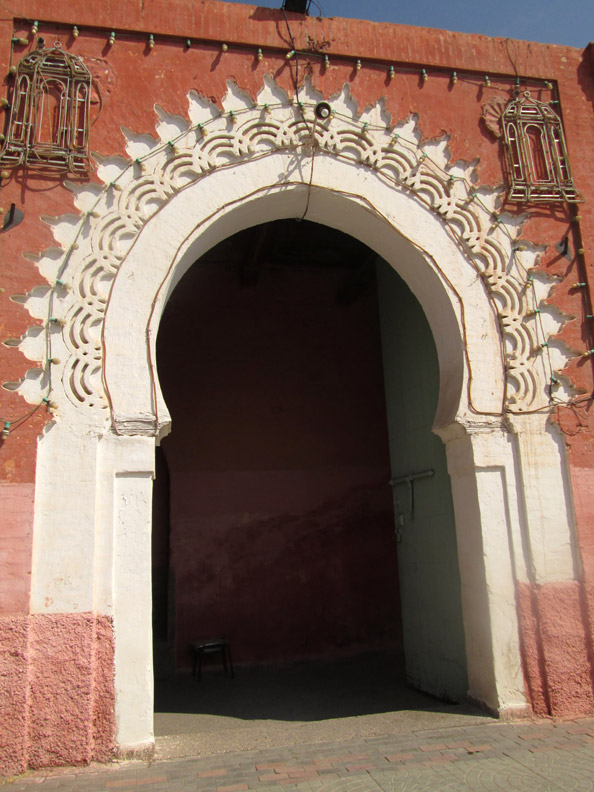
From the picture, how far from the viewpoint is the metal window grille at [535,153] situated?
556 cm

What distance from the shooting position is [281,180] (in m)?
5.16

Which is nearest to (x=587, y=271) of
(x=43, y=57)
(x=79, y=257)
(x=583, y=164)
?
(x=583, y=164)

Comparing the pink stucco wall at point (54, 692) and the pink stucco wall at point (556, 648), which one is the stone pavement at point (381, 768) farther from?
the pink stucco wall at point (556, 648)

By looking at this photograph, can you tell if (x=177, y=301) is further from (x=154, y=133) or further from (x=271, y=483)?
(x=154, y=133)

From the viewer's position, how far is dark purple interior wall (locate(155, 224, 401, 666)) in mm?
8062

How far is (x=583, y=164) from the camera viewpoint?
5.73 m

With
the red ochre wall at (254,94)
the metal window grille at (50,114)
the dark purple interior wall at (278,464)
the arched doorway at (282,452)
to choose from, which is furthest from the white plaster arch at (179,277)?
the dark purple interior wall at (278,464)

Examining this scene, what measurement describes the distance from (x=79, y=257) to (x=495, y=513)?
11.1 ft

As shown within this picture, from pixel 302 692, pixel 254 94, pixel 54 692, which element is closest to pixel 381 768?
pixel 54 692

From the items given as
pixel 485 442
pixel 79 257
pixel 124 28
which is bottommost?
pixel 485 442

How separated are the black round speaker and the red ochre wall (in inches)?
7.7

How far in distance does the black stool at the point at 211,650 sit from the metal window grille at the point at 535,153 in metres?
5.42

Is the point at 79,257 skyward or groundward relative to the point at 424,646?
skyward

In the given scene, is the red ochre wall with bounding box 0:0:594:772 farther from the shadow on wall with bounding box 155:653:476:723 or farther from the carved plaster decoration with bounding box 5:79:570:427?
the shadow on wall with bounding box 155:653:476:723
